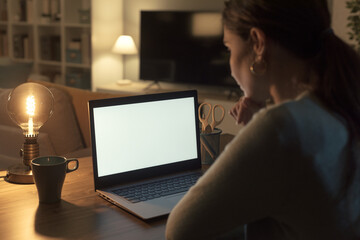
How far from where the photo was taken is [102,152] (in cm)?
135

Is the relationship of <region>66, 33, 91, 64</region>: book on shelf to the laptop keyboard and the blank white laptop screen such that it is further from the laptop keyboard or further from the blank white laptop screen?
the laptop keyboard

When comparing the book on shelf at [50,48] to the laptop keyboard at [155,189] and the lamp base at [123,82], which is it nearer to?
the lamp base at [123,82]

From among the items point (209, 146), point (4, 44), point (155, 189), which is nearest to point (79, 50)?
point (4, 44)

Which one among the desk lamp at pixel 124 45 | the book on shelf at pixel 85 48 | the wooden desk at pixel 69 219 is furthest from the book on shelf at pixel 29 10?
the wooden desk at pixel 69 219

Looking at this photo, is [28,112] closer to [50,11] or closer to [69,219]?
[69,219]

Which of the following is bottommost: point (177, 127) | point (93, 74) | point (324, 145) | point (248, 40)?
point (93, 74)

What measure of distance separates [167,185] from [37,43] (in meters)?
4.49


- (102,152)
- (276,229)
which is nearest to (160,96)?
(102,152)

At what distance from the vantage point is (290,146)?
80 centimetres

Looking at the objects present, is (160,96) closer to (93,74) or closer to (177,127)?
(177,127)

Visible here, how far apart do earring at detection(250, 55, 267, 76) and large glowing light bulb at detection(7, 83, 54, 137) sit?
810 mm

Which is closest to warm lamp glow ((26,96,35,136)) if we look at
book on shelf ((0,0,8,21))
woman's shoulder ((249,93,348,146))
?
woman's shoulder ((249,93,348,146))

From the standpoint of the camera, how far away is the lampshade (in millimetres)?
4883

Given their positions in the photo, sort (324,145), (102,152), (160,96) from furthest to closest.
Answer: (160,96)
(102,152)
(324,145)
